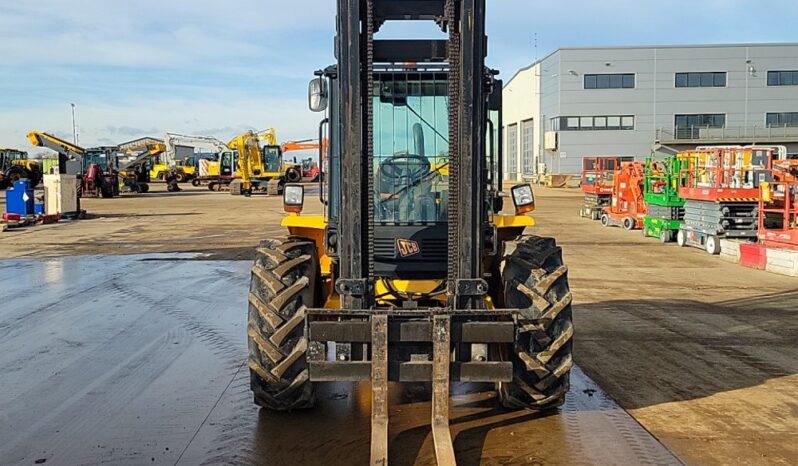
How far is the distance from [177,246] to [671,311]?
12.8 m

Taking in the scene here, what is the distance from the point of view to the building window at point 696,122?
6131 centimetres

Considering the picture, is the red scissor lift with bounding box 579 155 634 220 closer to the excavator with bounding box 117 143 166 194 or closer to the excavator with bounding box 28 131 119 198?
the excavator with bounding box 28 131 119 198

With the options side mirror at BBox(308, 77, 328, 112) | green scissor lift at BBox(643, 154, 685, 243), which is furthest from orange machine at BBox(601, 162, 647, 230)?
side mirror at BBox(308, 77, 328, 112)

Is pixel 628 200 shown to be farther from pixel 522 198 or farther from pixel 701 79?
pixel 701 79

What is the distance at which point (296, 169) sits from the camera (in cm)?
5403

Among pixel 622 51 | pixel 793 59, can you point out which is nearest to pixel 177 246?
pixel 622 51

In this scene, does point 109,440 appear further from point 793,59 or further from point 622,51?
point 793,59

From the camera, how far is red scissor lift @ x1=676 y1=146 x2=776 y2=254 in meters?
17.2

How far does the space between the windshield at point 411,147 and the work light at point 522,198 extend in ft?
2.67

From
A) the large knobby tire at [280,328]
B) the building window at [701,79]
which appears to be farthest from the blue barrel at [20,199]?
the building window at [701,79]

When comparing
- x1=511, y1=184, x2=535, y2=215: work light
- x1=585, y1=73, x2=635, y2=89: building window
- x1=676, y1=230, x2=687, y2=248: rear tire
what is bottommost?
x1=676, y1=230, x2=687, y2=248: rear tire

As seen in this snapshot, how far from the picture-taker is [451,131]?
540 cm

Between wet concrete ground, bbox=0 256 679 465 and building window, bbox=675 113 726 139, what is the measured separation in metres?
57.9

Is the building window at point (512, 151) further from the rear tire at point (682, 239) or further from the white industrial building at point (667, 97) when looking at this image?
the rear tire at point (682, 239)
